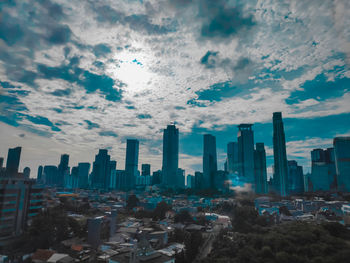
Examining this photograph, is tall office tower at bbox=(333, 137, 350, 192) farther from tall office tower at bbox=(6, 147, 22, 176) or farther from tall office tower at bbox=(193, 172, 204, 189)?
tall office tower at bbox=(6, 147, 22, 176)

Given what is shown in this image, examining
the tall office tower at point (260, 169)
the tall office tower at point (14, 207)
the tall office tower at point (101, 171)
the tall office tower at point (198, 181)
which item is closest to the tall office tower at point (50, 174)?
the tall office tower at point (101, 171)

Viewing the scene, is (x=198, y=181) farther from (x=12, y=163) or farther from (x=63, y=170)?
(x=12, y=163)

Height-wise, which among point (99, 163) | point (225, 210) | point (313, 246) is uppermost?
point (99, 163)

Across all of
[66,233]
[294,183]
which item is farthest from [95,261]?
[294,183]

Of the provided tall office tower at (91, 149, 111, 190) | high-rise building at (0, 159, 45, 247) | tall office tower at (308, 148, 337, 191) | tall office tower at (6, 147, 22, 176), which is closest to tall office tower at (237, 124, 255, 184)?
tall office tower at (308, 148, 337, 191)

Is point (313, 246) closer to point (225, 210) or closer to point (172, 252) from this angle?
point (172, 252)

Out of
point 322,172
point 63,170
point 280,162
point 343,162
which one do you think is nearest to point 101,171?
point 63,170

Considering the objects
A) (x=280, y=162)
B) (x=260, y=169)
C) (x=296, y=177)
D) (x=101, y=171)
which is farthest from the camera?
(x=101, y=171)
